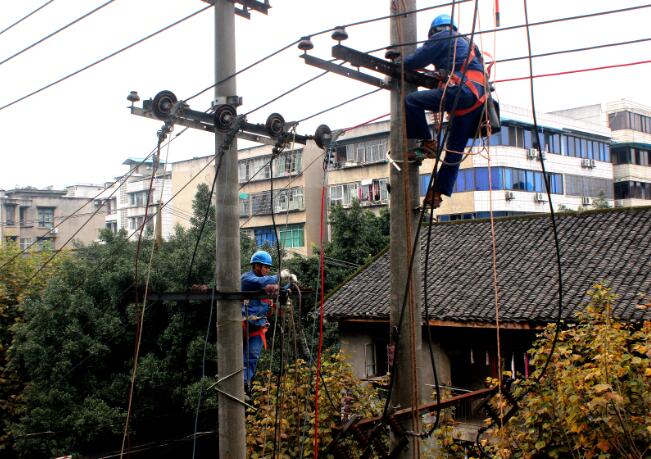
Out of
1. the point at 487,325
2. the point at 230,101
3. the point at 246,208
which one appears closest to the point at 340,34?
the point at 230,101

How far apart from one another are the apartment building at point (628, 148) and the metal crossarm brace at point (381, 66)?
37.7m

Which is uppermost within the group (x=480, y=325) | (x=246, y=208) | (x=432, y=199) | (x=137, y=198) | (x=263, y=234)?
(x=137, y=198)

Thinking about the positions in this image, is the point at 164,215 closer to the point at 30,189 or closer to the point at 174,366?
the point at 30,189

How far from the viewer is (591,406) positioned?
6871 millimetres

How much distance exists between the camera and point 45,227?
5556cm

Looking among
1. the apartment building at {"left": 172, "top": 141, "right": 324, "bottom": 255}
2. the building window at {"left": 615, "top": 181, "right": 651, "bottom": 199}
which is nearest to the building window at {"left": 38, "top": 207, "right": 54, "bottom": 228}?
the apartment building at {"left": 172, "top": 141, "right": 324, "bottom": 255}

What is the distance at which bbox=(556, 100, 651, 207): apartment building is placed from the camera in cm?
4116

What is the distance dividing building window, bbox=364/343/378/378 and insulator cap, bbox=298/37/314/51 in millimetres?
13149

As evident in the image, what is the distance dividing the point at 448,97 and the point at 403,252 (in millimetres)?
1394

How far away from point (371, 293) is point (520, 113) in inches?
755

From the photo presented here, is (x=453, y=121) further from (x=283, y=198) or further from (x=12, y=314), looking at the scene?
(x=283, y=198)

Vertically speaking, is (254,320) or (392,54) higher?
(392,54)

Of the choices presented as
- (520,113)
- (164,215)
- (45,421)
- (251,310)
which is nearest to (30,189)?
(164,215)

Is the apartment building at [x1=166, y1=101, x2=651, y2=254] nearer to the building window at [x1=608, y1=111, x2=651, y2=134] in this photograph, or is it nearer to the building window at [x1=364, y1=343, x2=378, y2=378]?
the building window at [x1=608, y1=111, x2=651, y2=134]
